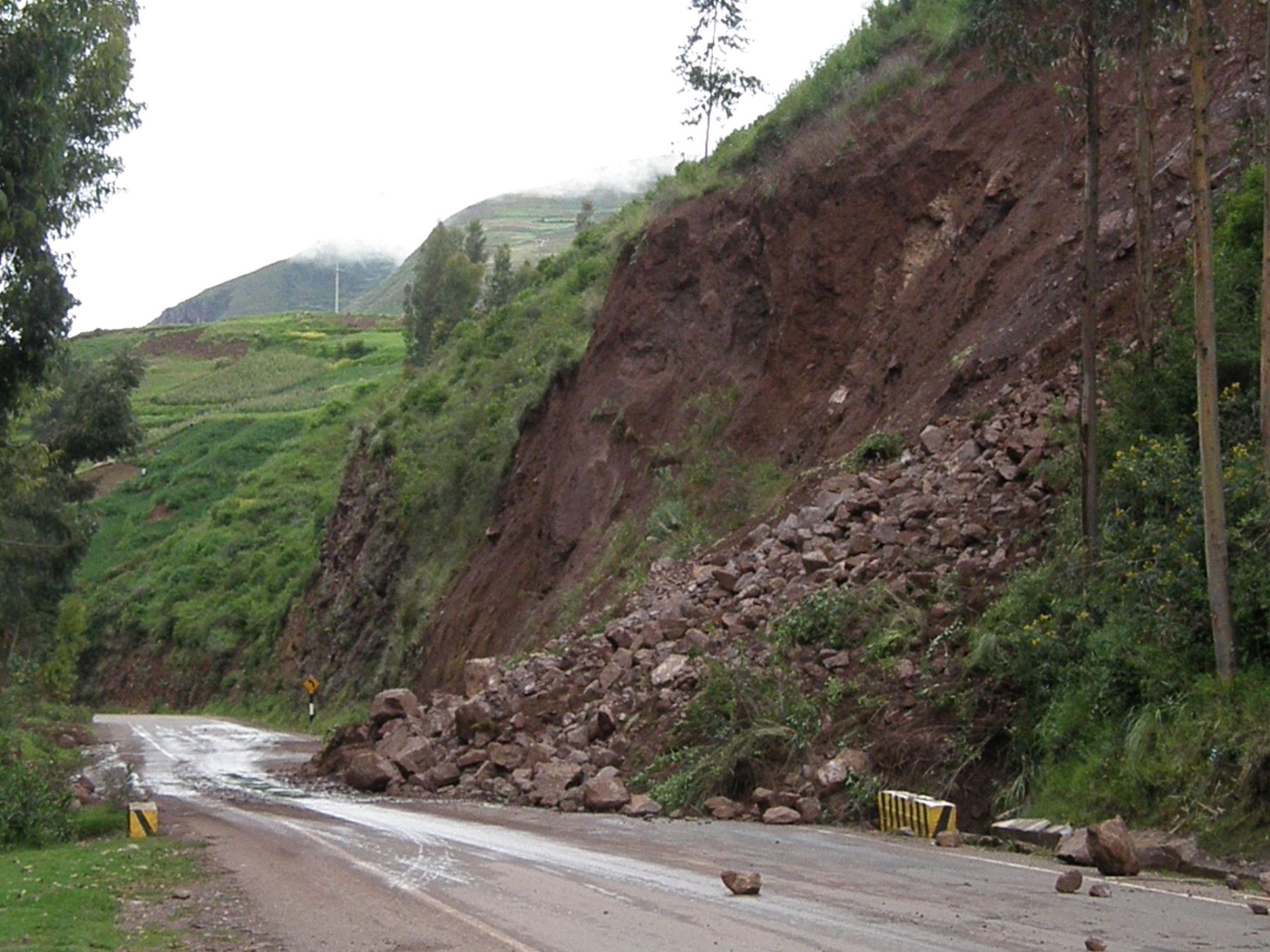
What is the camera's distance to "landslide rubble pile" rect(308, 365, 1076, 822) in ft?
58.0

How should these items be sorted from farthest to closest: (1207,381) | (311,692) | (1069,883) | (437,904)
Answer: (311,692) < (1207,381) < (437,904) < (1069,883)

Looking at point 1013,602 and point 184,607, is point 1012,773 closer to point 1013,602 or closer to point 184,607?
point 1013,602

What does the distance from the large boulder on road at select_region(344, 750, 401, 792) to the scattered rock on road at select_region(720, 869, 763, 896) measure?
12392 mm

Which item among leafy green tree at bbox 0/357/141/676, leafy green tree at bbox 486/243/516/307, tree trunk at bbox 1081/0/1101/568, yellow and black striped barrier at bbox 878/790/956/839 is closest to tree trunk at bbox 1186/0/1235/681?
tree trunk at bbox 1081/0/1101/568

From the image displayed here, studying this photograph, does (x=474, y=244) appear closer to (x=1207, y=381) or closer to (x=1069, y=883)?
(x=1207, y=381)

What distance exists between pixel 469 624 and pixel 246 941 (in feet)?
81.7

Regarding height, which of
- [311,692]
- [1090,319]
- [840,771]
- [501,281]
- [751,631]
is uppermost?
[501,281]

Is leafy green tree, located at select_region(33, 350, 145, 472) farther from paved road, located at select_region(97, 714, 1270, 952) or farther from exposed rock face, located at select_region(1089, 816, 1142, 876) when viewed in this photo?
exposed rock face, located at select_region(1089, 816, 1142, 876)

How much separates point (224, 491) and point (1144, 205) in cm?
7988

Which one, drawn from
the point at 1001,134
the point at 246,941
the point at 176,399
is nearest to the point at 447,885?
the point at 246,941

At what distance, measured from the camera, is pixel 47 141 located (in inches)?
677

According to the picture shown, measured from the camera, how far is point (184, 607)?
222ft

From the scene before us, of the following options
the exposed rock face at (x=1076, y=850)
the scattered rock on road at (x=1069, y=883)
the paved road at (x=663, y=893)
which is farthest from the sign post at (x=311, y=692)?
the scattered rock on road at (x=1069, y=883)

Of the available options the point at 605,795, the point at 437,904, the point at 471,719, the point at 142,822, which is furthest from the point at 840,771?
the point at 142,822
